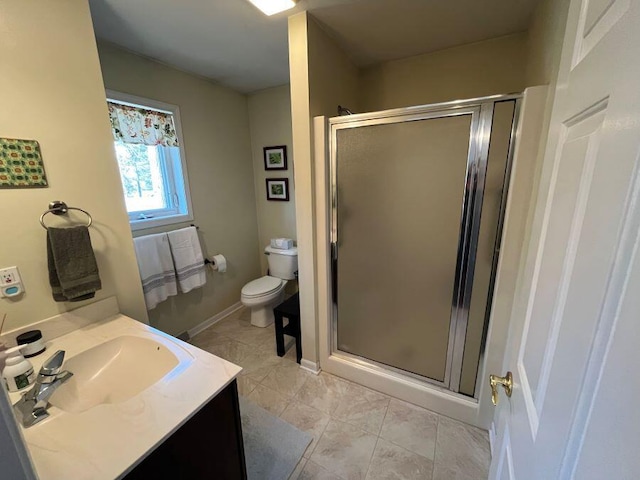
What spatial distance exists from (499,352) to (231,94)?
3.03 m

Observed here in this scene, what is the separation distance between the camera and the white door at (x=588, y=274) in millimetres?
294

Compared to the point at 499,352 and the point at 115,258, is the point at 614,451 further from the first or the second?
the point at 115,258

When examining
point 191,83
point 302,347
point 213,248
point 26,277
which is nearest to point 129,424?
point 26,277

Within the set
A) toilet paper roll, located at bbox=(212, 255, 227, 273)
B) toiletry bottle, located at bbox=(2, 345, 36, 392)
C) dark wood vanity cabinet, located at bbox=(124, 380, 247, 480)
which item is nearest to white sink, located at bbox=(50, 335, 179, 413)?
toiletry bottle, located at bbox=(2, 345, 36, 392)

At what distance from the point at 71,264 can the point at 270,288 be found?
156cm

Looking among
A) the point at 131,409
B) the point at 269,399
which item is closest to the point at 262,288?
the point at 269,399

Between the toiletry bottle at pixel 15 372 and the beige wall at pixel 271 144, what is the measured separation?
2.15 metres

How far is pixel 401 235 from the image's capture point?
4.99 ft

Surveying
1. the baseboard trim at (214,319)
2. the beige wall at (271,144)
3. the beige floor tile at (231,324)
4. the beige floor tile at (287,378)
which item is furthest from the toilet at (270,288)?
the beige floor tile at (287,378)

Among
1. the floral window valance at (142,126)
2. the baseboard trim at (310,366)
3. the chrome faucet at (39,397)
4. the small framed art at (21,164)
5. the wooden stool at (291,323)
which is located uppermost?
the floral window valance at (142,126)

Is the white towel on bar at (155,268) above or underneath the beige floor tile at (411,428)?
above

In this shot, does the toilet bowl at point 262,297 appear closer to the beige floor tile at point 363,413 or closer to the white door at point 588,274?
the beige floor tile at point 363,413

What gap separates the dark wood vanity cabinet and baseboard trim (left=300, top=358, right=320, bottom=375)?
0.98 metres

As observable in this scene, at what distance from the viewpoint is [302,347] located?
201 centimetres
